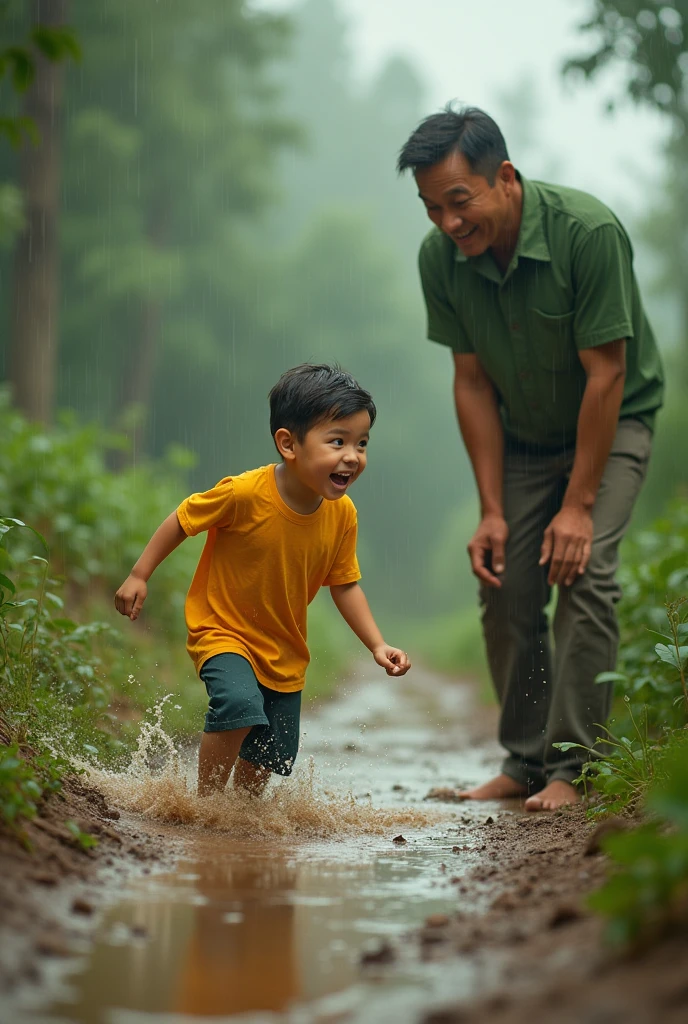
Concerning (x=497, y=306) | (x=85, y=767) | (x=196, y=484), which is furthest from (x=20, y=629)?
(x=196, y=484)

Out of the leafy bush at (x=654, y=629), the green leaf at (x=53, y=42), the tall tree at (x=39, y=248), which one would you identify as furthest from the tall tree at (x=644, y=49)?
the green leaf at (x=53, y=42)

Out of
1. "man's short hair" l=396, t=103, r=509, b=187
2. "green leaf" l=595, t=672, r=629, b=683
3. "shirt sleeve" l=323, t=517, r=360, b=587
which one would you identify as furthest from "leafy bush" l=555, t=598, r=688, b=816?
"man's short hair" l=396, t=103, r=509, b=187

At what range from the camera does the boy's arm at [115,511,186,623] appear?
3508 millimetres

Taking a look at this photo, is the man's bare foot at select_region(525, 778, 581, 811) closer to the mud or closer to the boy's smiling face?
the mud

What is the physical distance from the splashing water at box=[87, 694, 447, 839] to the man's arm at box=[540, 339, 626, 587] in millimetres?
1074

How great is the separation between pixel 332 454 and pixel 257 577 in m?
0.51

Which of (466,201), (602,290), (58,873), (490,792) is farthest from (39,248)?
(58,873)

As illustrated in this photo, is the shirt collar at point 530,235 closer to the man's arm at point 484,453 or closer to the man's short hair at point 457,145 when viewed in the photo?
the man's short hair at point 457,145

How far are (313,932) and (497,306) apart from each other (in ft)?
9.63

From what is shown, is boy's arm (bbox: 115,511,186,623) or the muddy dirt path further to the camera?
boy's arm (bbox: 115,511,186,623)

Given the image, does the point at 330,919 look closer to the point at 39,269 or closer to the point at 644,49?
the point at 644,49

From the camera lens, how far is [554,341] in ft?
14.6

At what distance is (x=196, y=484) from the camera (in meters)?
33.3

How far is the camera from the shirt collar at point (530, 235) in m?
4.36
